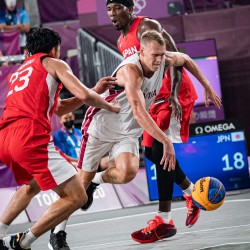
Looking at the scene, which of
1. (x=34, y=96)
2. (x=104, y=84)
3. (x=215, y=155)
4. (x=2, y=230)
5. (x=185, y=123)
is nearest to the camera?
(x=34, y=96)

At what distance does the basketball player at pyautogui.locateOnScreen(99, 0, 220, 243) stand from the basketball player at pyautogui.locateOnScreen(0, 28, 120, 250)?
3.66 ft

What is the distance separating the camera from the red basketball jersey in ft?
17.7

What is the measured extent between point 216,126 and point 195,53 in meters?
2.63

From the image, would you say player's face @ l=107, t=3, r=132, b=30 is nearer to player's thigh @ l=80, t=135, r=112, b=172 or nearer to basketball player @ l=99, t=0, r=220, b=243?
basketball player @ l=99, t=0, r=220, b=243

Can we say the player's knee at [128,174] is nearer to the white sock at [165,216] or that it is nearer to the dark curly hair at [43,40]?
the white sock at [165,216]

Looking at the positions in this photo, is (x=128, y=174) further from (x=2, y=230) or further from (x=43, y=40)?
(x=43, y=40)

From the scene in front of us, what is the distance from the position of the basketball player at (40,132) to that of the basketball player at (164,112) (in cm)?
112

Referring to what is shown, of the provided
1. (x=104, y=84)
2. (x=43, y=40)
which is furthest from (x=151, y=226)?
(x=43, y=40)

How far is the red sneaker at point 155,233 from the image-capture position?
20.6 ft

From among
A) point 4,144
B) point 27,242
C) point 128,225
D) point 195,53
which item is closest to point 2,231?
point 27,242

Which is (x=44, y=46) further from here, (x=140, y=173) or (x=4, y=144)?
(x=140, y=173)

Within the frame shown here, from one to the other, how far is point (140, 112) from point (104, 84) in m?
0.47

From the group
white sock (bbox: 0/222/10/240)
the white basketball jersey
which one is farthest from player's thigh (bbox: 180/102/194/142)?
white sock (bbox: 0/222/10/240)

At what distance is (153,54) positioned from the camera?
5934 millimetres
